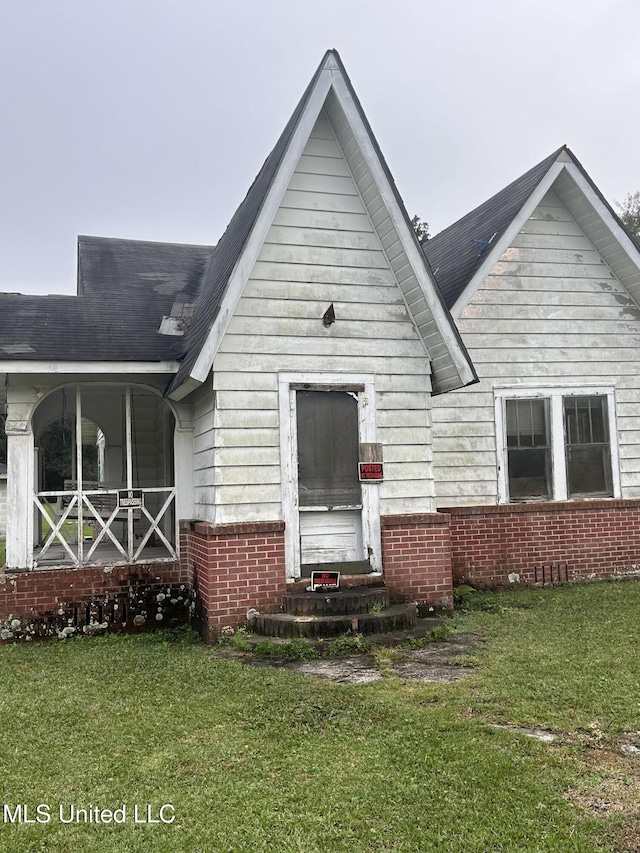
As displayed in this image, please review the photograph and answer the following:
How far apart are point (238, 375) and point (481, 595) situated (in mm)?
5011

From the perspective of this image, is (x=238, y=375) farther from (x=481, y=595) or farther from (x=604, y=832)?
(x=604, y=832)

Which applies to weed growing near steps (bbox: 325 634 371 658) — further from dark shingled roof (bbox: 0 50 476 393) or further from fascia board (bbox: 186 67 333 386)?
dark shingled roof (bbox: 0 50 476 393)

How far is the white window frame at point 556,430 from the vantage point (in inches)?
453

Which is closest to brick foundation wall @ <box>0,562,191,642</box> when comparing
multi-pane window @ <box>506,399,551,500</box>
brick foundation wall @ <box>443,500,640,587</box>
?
brick foundation wall @ <box>443,500,640,587</box>

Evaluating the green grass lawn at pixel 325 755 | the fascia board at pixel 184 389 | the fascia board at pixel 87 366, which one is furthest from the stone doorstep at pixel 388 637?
the fascia board at pixel 87 366

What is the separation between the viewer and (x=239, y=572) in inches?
326

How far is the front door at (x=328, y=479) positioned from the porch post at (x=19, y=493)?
3432mm

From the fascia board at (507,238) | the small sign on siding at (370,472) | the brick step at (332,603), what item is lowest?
the brick step at (332,603)

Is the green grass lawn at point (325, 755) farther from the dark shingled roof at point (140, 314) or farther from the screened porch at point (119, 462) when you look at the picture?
the screened porch at point (119, 462)

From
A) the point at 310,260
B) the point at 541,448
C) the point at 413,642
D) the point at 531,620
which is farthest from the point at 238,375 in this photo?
the point at 541,448

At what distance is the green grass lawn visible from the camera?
384 cm

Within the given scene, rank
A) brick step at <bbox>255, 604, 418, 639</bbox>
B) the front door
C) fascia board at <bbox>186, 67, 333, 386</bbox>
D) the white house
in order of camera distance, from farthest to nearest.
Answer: the front door → the white house → fascia board at <bbox>186, 67, 333, 386</bbox> → brick step at <bbox>255, 604, 418, 639</bbox>

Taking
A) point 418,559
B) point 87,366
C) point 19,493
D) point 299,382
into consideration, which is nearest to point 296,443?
point 299,382

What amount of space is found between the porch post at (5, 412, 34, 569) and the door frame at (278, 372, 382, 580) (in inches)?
128
